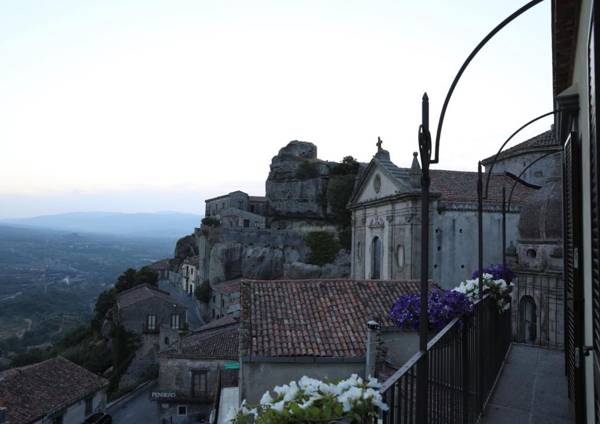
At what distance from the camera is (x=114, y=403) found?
110 feet

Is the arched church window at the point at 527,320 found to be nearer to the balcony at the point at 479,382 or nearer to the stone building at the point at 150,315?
the balcony at the point at 479,382

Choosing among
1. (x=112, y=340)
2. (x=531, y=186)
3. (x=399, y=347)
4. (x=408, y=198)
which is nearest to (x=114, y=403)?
(x=112, y=340)

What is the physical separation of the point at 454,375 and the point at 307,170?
5803 cm

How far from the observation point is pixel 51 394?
25.4m

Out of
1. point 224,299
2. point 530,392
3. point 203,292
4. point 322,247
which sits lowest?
point 203,292

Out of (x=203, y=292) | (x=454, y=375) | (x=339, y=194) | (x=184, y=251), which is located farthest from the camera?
(x=184, y=251)

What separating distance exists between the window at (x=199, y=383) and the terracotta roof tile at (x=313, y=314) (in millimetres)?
16428

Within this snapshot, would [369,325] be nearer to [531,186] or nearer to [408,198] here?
[408,198]

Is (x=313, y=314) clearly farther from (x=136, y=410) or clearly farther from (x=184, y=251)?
(x=184, y=251)

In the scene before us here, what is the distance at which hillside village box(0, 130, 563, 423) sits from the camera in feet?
41.7

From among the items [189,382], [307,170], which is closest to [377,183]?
[189,382]

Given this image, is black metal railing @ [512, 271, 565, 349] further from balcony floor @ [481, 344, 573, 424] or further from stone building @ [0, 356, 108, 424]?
stone building @ [0, 356, 108, 424]

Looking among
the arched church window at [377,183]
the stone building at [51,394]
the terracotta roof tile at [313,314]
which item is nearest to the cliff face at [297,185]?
the arched church window at [377,183]

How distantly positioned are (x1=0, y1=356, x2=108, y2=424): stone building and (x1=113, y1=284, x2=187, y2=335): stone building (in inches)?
566
